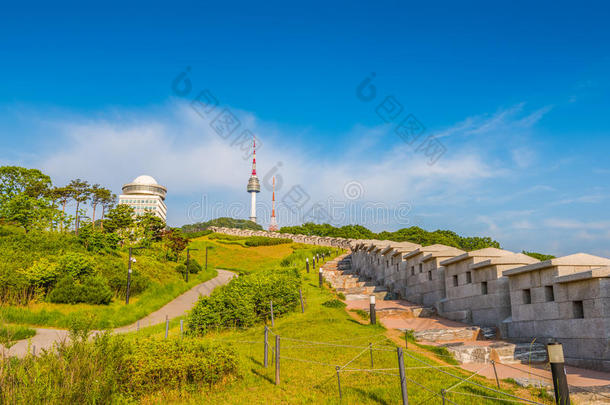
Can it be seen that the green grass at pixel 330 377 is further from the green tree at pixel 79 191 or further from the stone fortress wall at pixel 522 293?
the green tree at pixel 79 191

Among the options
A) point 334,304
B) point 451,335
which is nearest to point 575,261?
point 451,335

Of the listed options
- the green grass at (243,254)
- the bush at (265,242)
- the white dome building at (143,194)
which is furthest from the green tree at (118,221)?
the white dome building at (143,194)

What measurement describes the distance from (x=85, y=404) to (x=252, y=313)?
9475 mm

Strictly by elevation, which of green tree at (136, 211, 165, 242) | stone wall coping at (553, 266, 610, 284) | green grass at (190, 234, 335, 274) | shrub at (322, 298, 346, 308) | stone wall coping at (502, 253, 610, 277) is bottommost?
shrub at (322, 298, 346, 308)

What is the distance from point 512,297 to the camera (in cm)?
1019

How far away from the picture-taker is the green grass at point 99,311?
18834 mm

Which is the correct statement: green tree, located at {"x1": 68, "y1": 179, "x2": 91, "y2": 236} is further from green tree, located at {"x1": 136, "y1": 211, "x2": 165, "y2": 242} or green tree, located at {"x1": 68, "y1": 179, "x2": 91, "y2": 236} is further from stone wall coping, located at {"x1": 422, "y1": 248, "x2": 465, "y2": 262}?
stone wall coping, located at {"x1": 422, "y1": 248, "x2": 465, "y2": 262}

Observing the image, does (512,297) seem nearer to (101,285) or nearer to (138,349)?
(138,349)

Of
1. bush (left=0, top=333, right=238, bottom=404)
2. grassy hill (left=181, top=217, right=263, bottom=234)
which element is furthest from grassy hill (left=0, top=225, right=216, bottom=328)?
grassy hill (left=181, top=217, right=263, bottom=234)

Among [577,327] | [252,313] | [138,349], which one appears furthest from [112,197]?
[577,327]

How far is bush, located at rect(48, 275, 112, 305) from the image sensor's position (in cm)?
2073

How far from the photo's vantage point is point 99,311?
20.5 metres

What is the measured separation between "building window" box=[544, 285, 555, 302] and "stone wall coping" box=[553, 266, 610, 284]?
52 centimetres

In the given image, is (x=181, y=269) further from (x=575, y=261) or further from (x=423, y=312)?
(x=575, y=261)
